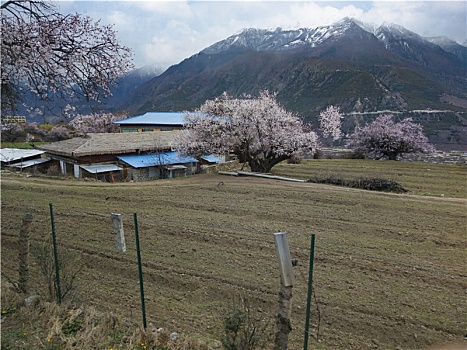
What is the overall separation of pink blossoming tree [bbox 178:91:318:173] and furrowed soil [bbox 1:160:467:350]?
7.18 meters

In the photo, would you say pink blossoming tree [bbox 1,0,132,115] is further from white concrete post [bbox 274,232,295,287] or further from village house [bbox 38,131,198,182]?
village house [bbox 38,131,198,182]

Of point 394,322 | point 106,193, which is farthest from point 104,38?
point 106,193

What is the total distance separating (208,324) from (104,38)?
15.9 ft

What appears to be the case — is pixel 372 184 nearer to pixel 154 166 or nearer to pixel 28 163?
pixel 154 166

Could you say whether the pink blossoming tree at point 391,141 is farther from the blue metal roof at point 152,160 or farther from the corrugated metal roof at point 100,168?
the corrugated metal roof at point 100,168

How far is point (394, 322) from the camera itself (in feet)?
18.2

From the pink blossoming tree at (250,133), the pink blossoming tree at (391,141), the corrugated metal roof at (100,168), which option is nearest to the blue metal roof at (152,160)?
the corrugated metal roof at (100,168)

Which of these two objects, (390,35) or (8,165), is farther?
(390,35)

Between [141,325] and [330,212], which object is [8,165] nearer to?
[330,212]

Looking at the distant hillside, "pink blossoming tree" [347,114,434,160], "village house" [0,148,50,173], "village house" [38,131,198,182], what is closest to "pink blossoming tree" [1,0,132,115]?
"village house" [38,131,198,182]

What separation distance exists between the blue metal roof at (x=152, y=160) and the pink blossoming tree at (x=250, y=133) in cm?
467

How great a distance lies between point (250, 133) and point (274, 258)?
14574 millimetres

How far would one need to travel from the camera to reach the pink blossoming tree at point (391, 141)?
111ft

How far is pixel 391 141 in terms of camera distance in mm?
34062
